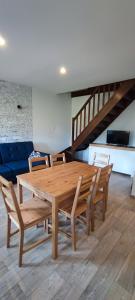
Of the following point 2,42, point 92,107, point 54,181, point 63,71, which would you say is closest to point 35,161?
point 54,181

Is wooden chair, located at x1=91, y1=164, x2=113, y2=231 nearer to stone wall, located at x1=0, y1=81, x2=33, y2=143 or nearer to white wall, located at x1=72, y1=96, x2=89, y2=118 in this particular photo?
stone wall, located at x1=0, y1=81, x2=33, y2=143

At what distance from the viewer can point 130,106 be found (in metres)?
4.58

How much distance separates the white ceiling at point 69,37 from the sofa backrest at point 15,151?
→ 172cm

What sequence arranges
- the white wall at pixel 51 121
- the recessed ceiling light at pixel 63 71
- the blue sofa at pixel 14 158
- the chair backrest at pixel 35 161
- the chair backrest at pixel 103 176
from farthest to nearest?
the white wall at pixel 51 121, the blue sofa at pixel 14 158, the recessed ceiling light at pixel 63 71, the chair backrest at pixel 35 161, the chair backrest at pixel 103 176

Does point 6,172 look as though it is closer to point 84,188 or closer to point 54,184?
point 54,184

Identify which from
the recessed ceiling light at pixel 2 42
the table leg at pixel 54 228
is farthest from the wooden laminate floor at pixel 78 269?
the recessed ceiling light at pixel 2 42

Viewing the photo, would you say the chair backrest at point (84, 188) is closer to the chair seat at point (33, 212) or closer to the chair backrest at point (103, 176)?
the chair backrest at point (103, 176)

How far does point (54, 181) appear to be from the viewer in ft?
6.29

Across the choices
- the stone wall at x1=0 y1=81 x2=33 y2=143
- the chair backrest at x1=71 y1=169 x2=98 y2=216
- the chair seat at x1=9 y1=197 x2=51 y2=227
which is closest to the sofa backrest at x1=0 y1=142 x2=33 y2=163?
the stone wall at x1=0 y1=81 x2=33 y2=143

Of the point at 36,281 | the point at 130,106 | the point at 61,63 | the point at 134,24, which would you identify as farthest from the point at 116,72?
the point at 36,281

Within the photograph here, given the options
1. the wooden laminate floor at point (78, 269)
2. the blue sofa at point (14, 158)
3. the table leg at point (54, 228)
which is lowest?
the wooden laminate floor at point (78, 269)

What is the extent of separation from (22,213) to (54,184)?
1.51 ft

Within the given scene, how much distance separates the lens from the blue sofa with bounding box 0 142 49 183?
3338 mm

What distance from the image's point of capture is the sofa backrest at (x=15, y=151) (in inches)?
151
